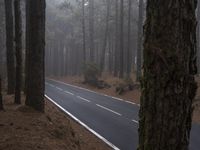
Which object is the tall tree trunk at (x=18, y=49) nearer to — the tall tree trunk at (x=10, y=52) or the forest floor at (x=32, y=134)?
the forest floor at (x=32, y=134)

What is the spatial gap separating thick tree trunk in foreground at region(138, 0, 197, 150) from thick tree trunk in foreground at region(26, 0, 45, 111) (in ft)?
34.4

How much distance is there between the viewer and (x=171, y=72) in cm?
360

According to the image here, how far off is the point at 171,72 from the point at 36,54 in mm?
10639

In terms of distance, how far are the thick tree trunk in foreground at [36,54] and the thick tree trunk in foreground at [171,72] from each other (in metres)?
10.5

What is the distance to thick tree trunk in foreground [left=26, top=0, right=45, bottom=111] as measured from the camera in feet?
45.2

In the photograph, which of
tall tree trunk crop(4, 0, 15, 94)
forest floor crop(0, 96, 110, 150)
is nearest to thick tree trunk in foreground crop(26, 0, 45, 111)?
forest floor crop(0, 96, 110, 150)

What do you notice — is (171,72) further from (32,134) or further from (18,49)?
(18,49)

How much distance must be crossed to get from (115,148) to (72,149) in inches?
128

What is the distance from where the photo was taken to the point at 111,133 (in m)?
16.1

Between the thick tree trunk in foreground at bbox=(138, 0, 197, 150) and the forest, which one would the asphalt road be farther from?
the thick tree trunk in foreground at bbox=(138, 0, 197, 150)

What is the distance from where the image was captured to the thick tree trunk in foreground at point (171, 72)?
3.60 m

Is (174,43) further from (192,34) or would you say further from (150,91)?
(150,91)

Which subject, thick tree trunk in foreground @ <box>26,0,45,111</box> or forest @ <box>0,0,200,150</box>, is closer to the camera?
forest @ <box>0,0,200,150</box>

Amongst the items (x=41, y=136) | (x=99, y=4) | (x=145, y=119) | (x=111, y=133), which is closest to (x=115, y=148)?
(x=111, y=133)
